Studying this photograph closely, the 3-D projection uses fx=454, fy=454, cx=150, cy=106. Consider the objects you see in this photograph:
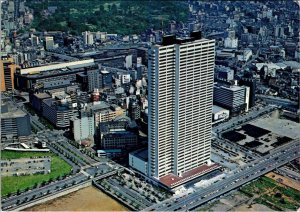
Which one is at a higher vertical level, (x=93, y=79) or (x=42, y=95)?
(x=93, y=79)

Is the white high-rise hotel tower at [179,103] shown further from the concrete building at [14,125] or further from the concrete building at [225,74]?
the concrete building at [225,74]

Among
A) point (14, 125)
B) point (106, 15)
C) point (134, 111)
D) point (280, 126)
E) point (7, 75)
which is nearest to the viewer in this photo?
point (14, 125)

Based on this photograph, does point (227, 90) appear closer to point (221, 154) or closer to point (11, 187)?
point (221, 154)

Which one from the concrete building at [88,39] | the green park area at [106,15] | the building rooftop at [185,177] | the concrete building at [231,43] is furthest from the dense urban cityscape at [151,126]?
the green park area at [106,15]

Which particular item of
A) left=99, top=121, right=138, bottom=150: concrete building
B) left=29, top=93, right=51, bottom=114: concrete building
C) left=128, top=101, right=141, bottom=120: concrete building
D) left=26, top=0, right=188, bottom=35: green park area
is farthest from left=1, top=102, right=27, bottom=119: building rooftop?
left=26, top=0, right=188, bottom=35: green park area

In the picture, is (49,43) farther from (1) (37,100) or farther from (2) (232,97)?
(2) (232,97)

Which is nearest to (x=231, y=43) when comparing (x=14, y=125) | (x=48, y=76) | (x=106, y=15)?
(x=48, y=76)
